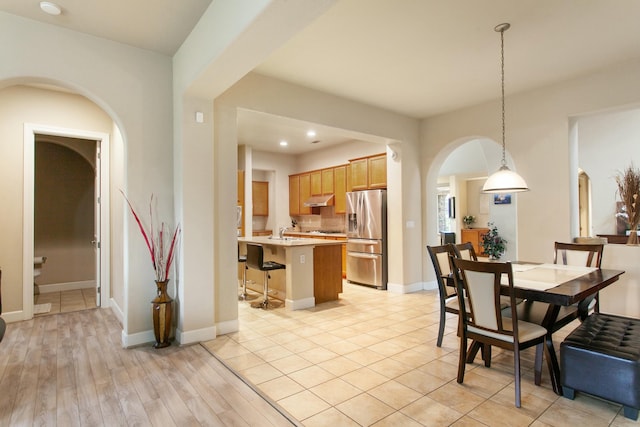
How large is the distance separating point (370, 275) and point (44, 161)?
5994 millimetres

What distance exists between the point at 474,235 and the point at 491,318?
31.9 feet

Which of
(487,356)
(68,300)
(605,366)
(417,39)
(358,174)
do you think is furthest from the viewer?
(358,174)

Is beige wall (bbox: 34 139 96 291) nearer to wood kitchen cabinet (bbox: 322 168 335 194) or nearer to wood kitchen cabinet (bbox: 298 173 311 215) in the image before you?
wood kitchen cabinet (bbox: 298 173 311 215)

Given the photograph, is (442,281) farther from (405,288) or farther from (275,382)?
(405,288)

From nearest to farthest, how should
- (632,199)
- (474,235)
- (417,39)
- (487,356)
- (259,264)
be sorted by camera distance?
(487,356) < (417,39) < (632,199) < (259,264) < (474,235)

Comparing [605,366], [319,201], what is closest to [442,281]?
[605,366]

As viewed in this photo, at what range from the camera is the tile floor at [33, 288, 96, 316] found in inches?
186

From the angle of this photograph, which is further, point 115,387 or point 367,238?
point 367,238

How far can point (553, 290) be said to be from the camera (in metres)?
2.32

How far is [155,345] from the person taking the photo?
326 cm

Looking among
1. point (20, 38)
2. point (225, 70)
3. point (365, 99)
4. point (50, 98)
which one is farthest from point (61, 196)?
point (365, 99)

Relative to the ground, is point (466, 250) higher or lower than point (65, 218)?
lower

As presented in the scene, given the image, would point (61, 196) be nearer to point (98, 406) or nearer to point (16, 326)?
point (16, 326)

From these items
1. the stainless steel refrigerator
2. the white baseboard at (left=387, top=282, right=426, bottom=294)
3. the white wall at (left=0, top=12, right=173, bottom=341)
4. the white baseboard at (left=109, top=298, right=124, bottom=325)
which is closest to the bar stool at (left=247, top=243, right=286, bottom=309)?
the white wall at (left=0, top=12, right=173, bottom=341)
